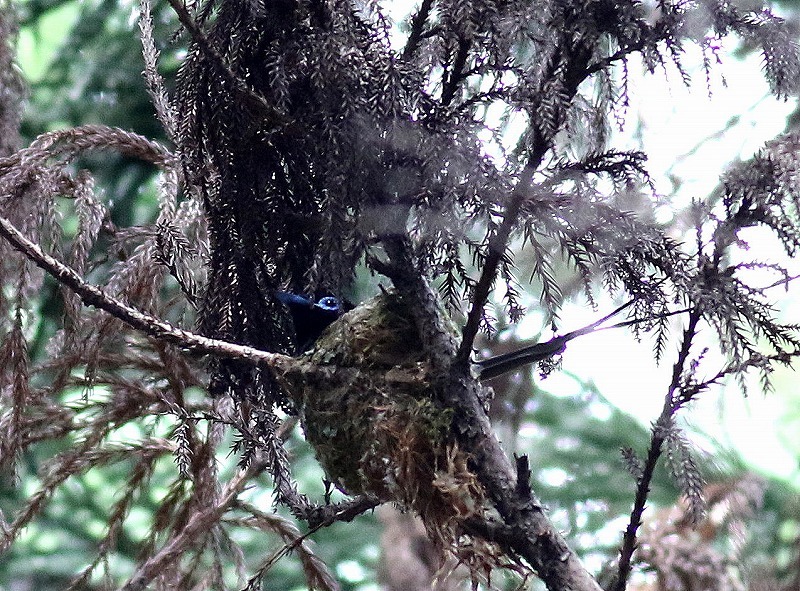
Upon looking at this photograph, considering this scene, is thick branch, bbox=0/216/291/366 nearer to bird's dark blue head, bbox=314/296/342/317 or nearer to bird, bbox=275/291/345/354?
bird, bbox=275/291/345/354

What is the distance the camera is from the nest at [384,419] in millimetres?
2398

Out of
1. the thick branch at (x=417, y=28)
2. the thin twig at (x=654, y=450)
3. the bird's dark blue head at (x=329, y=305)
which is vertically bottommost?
the thin twig at (x=654, y=450)

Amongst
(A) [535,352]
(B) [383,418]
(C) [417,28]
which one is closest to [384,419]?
(B) [383,418]

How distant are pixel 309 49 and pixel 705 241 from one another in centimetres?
104

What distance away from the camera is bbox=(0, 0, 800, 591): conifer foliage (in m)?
2.22

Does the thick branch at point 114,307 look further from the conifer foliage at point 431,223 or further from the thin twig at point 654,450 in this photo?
the thin twig at point 654,450

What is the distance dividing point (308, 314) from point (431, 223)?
0.83 metres

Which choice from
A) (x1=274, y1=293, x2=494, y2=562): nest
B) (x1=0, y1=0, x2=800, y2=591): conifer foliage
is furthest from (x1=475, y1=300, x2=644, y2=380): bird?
(x1=274, y1=293, x2=494, y2=562): nest

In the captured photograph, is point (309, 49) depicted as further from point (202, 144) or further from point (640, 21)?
point (640, 21)

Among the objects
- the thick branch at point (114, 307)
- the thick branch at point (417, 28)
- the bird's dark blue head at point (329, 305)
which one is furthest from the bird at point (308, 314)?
the thick branch at point (417, 28)

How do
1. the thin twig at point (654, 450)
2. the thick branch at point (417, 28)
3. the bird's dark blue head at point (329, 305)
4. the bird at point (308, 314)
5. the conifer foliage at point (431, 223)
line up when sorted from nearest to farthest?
the conifer foliage at point (431, 223) → the thin twig at point (654, 450) → the thick branch at point (417, 28) → the bird at point (308, 314) → the bird's dark blue head at point (329, 305)

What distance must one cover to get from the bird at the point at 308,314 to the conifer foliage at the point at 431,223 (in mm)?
45

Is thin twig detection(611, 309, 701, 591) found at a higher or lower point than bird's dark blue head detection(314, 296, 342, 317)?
lower

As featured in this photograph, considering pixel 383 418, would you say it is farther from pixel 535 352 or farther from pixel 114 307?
pixel 114 307
